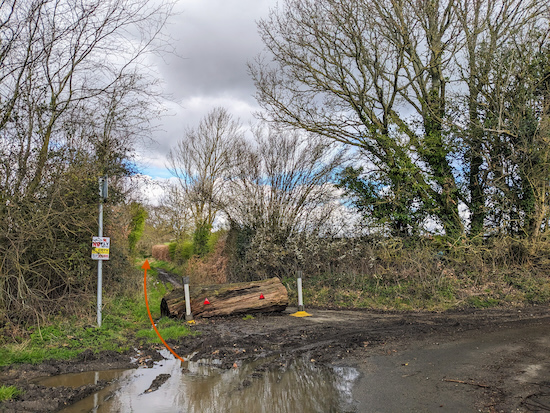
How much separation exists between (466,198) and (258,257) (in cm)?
867

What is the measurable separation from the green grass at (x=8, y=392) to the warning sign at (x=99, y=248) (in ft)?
13.4

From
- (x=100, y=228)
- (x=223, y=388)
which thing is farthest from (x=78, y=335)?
(x=223, y=388)

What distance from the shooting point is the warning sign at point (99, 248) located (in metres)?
9.23

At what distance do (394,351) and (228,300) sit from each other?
17.8 ft

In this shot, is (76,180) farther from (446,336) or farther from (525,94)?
(525,94)

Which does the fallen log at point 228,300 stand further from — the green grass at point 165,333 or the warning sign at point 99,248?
the warning sign at point 99,248

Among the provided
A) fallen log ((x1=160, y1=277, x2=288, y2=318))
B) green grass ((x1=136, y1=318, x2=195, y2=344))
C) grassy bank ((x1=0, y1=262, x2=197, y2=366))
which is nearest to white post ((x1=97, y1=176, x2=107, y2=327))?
grassy bank ((x1=0, y1=262, x2=197, y2=366))

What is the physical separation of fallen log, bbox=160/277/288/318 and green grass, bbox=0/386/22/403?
6.04 metres

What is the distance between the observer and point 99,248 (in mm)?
9305

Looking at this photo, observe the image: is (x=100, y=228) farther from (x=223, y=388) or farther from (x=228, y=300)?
(x=223, y=388)

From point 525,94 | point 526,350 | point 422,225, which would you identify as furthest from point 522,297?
point 525,94

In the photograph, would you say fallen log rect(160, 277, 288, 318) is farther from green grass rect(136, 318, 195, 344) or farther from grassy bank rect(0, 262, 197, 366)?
green grass rect(136, 318, 195, 344)

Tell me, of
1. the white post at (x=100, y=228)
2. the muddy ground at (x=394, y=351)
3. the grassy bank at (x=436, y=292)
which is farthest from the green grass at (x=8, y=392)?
the grassy bank at (x=436, y=292)

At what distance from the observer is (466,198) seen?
16.7 metres
